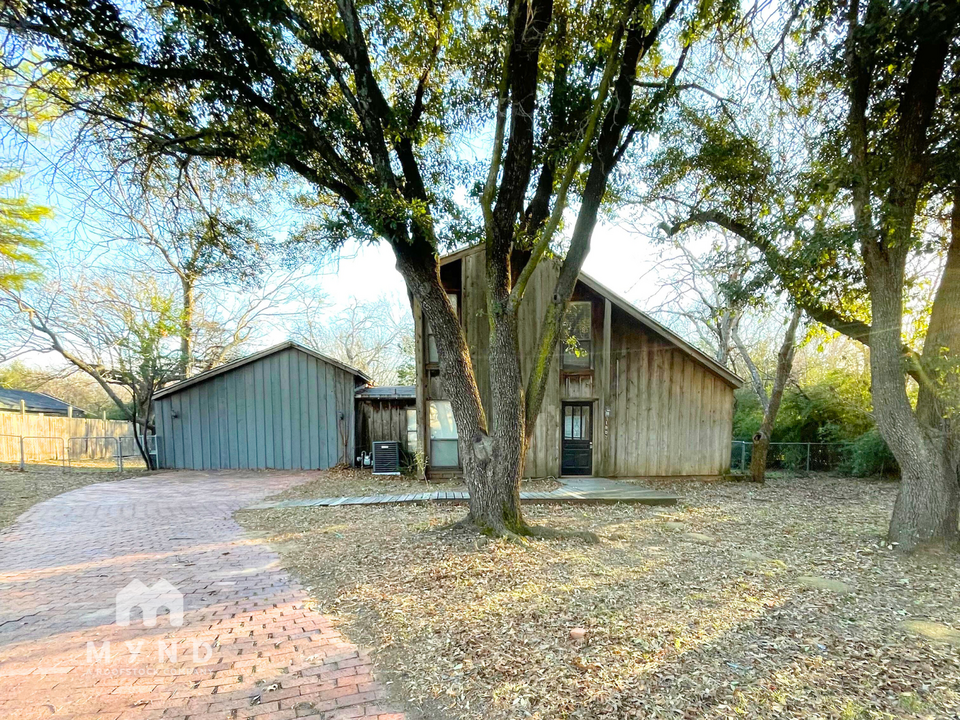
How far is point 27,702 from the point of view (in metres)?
2.56

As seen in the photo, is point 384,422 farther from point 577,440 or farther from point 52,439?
point 52,439

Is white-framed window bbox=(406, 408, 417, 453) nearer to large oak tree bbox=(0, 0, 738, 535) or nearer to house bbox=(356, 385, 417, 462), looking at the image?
house bbox=(356, 385, 417, 462)

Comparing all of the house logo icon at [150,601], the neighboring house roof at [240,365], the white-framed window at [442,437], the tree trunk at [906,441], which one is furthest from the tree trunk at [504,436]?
the neighboring house roof at [240,365]

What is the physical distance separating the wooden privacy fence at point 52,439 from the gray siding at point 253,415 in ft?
5.93

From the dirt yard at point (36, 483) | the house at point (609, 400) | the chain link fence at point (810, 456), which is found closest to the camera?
the dirt yard at point (36, 483)

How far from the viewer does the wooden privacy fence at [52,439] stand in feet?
47.7

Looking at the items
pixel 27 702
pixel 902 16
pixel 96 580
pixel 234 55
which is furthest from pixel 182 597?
pixel 902 16

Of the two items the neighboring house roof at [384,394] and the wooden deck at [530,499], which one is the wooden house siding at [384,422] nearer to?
the neighboring house roof at [384,394]

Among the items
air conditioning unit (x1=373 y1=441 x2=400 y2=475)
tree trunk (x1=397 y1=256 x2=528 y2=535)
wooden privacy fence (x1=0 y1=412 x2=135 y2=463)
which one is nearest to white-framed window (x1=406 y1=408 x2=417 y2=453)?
air conditioning unit (x1=373 y1=441 x2=400 y2=475)

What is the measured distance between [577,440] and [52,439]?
18258mm

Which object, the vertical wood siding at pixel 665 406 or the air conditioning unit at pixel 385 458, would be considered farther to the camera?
the air conditioning unit at pixel 385 458

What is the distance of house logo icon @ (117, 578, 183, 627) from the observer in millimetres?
3621

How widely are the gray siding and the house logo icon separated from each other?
908cm

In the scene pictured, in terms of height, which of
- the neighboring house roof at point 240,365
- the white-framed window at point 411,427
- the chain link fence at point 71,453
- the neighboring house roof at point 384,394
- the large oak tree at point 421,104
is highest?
the large oak tree at point 421,104
